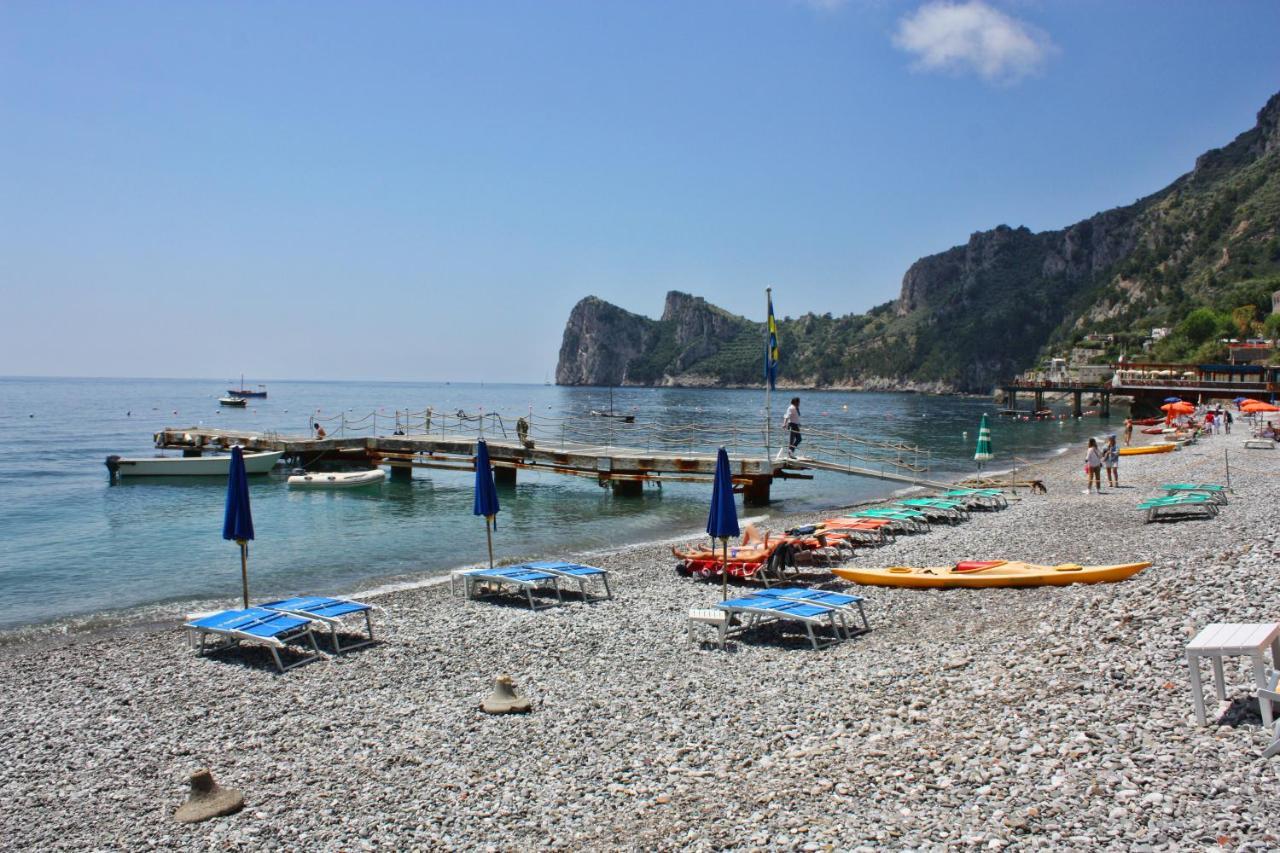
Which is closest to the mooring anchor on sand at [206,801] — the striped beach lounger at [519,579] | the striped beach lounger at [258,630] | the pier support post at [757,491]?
the striped beach lounger at [258,630]

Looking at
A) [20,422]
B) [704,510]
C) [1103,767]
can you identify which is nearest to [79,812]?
[1103,767]

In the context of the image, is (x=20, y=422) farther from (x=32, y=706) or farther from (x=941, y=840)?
(x=941, y=840)

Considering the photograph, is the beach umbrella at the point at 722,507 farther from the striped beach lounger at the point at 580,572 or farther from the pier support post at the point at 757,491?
the pier support post at the point at 757,491

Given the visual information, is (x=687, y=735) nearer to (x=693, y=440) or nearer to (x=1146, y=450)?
(x=693, y=440)

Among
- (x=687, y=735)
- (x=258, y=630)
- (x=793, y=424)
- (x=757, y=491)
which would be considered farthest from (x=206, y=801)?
(x=757, y=491)

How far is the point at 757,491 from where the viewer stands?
96.3 ft

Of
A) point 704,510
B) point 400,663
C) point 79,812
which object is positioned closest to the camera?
point 79,812

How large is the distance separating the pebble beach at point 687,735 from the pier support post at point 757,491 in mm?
16628

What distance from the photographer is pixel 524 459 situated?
3384cm

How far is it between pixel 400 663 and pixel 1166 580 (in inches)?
342

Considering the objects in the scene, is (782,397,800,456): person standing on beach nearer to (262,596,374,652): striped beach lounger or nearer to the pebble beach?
the pebble beach

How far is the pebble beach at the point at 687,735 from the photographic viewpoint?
17.7ft

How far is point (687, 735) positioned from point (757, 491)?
22.2 metres

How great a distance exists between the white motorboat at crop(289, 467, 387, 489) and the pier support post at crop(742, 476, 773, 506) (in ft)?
51.1
